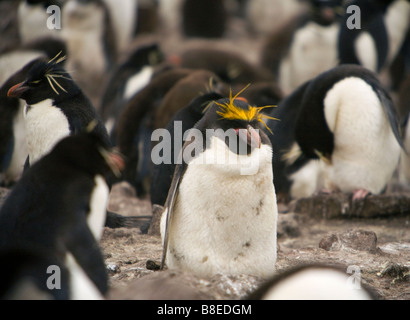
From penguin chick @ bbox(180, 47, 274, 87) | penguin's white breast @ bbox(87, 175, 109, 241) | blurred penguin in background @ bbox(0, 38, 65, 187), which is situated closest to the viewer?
penguin's white breast @ bbox(87, 175, 109, 241)

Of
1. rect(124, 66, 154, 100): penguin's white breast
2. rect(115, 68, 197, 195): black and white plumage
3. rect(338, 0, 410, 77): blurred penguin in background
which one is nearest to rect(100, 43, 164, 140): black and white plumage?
rect(124, 66, 154, 100): penguin's white breast

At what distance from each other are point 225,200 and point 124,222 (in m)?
1.29

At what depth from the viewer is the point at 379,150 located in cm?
552

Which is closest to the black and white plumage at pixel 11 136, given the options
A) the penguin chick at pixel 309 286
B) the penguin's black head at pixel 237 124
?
the penguin's black head at pixel 237 124

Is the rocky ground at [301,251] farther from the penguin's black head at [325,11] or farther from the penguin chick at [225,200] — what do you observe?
the penguin's black head at [325,11]

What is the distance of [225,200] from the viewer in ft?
12.0

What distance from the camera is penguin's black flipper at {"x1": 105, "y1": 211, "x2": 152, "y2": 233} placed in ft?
15.4

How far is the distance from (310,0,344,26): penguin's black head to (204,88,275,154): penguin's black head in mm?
6581

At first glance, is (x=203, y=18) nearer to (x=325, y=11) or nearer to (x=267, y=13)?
(x=267, y=13)

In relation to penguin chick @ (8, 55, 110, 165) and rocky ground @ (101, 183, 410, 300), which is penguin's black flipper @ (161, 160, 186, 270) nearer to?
rocky ground @ (101, 183, 410, 300)

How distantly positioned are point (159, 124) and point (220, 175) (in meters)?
2.46

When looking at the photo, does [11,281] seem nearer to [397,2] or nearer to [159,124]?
[159,124]

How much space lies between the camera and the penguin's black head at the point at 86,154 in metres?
3.31
